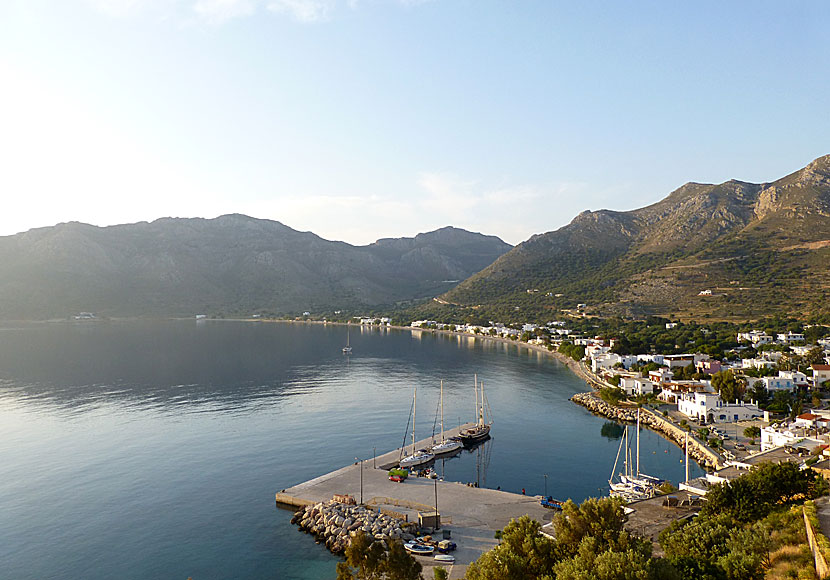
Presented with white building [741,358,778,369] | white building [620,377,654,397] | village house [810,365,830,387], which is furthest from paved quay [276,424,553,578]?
white building [741,358,778,369]

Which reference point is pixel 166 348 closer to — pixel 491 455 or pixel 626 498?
pixel 491 455

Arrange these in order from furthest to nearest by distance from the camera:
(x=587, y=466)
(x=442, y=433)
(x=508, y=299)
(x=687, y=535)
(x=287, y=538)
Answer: (x=508, y=299) < (x=442, y=433) < (x=587, y=466) < (x=287, y=538) < (x=687, y=535)

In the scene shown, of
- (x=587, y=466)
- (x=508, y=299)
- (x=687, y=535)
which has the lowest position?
(x=587, y=466)

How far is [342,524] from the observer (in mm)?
31734

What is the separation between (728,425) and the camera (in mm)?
55875

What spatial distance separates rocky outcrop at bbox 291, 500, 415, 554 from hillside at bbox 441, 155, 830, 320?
10658 centimetres

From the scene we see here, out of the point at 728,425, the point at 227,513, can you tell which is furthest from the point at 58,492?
the point at 728,425

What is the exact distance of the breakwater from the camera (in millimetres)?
46219

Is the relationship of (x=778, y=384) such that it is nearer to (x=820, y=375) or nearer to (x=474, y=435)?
(x=820, y=375)

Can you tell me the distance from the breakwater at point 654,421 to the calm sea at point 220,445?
1.77 meters

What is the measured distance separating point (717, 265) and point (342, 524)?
454 feet

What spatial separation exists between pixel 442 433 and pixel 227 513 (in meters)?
23.6

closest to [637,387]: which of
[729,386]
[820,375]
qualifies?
[729,386]

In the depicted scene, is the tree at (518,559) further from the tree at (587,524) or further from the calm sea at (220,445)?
the calm sea at (220,445)
